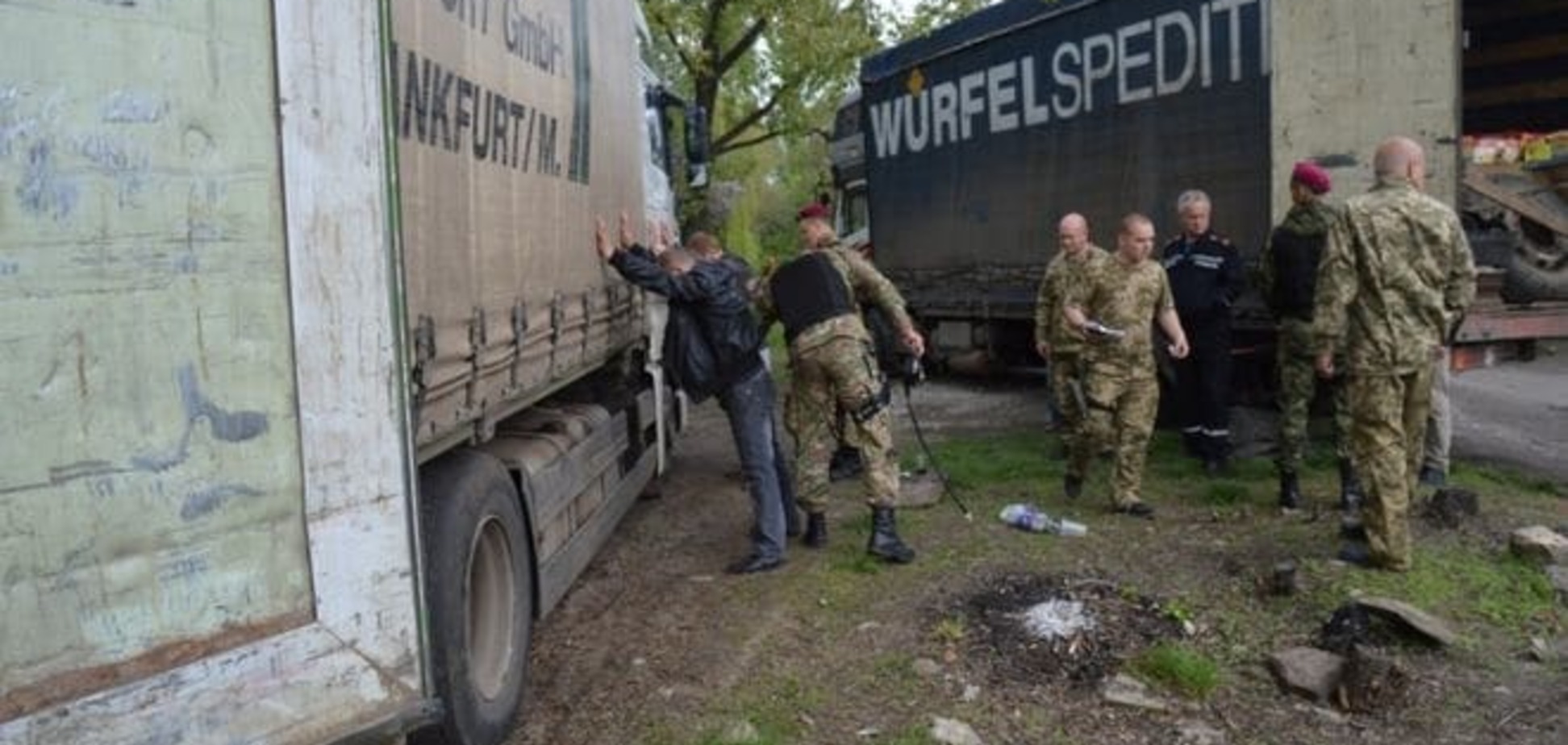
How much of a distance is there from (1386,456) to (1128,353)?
1.57 metres

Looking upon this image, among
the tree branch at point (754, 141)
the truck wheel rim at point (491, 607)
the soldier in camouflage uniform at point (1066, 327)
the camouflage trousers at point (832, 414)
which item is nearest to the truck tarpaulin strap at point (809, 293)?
the camouflage trousers at point (832, 414)

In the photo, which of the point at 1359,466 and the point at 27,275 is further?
the point at 1359,466

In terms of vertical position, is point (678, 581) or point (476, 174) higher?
point (476, 174)

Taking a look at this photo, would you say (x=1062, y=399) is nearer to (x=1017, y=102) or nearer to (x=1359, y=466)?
(x=1359, y=466)

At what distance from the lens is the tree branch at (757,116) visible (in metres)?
18.4

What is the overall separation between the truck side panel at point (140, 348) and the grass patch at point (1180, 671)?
2.86 meters

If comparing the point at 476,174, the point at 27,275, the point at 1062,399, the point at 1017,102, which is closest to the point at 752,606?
the point at 476,174

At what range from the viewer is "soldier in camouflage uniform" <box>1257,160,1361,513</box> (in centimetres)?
657

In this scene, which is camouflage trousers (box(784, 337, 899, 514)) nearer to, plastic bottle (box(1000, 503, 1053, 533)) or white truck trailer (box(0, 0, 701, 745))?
plastic bottle (box(1000, 503, 1053, 533))

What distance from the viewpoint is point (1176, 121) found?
8008 millimetres

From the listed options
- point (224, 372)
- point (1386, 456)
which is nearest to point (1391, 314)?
point (1386, 456)

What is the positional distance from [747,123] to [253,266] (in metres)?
16.7

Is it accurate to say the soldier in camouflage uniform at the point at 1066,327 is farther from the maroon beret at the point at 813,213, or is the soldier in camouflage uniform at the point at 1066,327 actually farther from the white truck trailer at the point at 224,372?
the white truck trailer at the point at 224,372

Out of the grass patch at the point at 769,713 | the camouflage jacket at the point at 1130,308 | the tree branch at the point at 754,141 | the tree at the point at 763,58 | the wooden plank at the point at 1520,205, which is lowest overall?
the grass patch at the point at 769,713
